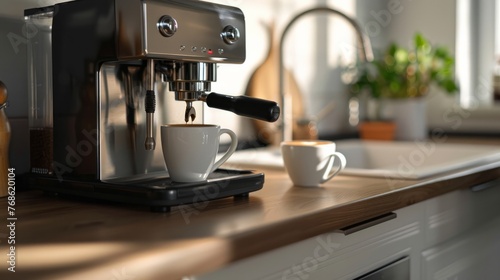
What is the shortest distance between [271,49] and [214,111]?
0.34 metres

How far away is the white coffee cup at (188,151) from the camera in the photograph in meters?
0.98

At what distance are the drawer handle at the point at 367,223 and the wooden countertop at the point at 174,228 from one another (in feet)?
0.05

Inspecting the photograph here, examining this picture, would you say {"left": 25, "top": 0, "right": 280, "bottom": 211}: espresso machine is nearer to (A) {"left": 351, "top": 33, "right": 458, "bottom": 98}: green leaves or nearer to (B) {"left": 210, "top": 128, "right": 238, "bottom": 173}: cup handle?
(B) {"left": 210, "top": 128, "right": 238, "bottom": 173}: cup handle

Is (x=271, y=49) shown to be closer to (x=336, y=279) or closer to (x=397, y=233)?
(x=397, y=233)

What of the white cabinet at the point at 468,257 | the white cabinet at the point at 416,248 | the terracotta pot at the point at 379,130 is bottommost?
the white cabinet at the point at 468,257

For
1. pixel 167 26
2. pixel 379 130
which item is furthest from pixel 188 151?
pixel 379 130

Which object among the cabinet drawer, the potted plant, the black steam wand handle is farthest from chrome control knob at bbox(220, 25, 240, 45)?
the potted plant

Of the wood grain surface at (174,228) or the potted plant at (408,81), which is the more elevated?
the potted plant at (408,81)

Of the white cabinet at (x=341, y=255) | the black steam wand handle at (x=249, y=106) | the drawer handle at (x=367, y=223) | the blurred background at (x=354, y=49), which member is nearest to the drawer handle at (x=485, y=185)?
the white cabinet at (x=341, y=255)

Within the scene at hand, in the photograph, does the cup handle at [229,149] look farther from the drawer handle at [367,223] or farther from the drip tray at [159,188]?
the drawer handle at [367,223]

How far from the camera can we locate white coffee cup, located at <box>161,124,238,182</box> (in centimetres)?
98

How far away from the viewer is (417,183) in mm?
1195

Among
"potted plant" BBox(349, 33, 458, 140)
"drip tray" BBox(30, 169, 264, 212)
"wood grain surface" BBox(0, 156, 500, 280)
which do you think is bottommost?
"wood grain surface" BBox(0, 156, 500, 280)

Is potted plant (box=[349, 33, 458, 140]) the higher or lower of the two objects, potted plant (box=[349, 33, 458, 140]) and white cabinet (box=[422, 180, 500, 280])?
the higher
